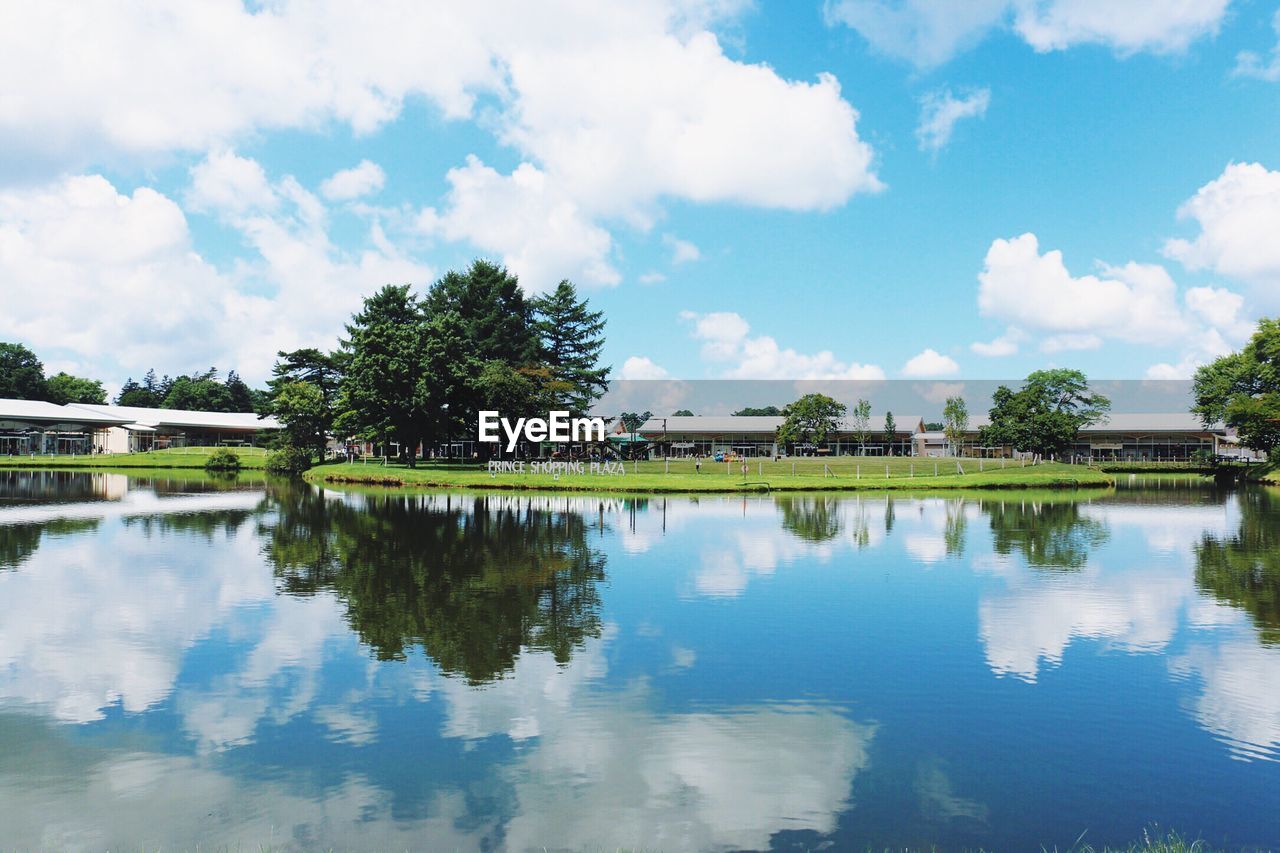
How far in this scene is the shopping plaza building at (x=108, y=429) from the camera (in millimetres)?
91125

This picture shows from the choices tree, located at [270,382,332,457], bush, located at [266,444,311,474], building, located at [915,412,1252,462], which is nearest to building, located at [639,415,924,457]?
building, located at [915,412,1252,462]

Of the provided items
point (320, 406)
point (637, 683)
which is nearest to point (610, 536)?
point (637, 683)

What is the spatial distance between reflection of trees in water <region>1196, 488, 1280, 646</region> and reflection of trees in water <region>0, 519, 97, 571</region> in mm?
30017

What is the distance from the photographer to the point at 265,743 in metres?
9.70

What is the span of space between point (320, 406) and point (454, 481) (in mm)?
33971

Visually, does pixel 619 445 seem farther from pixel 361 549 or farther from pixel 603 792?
pixel 603 792

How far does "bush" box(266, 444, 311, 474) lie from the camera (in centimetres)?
7481

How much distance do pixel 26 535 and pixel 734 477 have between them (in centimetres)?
4226

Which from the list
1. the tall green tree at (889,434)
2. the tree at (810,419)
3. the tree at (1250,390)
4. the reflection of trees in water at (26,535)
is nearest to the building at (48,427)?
the reflection of trees in water at (26,535)

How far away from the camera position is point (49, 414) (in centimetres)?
9188

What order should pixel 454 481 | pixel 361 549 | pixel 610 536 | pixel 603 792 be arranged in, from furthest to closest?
1. pixel 454 481
2. pixel 610 536
3. pixel 361 549
4. pixel 603 792

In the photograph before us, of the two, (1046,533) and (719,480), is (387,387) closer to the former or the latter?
(719,480)

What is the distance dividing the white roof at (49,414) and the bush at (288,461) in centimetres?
3494

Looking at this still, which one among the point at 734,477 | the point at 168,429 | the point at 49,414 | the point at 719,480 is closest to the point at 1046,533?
the point at 719,480
